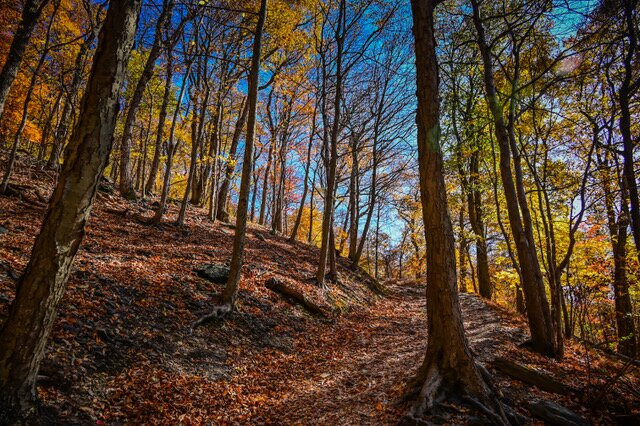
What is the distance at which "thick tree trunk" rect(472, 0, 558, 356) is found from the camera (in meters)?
6.34

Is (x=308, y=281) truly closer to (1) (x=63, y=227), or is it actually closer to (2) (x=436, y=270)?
(2) (x=436, y=270)

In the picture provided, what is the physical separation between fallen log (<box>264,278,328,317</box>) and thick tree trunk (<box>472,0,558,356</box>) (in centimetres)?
524

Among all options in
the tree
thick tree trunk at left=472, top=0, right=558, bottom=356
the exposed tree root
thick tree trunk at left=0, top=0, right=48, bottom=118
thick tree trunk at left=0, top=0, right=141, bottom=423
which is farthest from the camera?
thick tree trunk at left=0, top=0, right=48, bottom=118

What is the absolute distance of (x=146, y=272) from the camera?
7.12 m

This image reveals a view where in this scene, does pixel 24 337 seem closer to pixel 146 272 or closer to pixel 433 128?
pixel 146 272

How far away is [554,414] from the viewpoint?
3822 mm

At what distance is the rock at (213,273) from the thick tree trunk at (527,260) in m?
6.97

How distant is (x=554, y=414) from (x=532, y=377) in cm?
108

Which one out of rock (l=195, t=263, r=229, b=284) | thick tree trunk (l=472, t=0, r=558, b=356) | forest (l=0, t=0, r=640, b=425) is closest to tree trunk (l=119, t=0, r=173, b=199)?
forest (l=0, t=0, r=640, b=425)

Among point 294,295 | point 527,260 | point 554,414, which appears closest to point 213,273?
point 294,295

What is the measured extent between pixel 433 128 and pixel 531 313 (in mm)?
4757

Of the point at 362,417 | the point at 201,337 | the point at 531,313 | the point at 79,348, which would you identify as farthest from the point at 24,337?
the point at 531,313

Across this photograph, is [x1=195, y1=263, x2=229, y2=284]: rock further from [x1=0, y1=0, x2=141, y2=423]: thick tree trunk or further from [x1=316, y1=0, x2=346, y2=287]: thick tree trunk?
[x1=0, y1=0, x2=141, y2=423]: thick tree trunk

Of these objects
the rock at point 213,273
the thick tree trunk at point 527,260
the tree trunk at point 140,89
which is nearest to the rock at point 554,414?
the thick tree trunk at point 527,260
